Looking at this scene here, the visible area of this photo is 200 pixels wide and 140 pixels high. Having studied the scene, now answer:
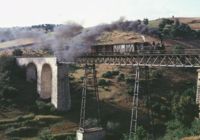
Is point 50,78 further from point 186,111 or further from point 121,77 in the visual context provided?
point 186,111

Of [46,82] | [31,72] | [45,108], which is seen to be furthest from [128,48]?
[31,72]

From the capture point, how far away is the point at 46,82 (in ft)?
243

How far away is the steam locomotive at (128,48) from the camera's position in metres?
49.3

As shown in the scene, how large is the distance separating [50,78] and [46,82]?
3.91 feet

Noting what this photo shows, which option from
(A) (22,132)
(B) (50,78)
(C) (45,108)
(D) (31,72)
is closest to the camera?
(A) (22,132)

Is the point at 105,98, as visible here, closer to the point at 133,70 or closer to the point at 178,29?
the point at 133,70

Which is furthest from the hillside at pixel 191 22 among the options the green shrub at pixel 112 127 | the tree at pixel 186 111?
the tree at pixel 186 111

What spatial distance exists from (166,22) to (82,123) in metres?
70.2

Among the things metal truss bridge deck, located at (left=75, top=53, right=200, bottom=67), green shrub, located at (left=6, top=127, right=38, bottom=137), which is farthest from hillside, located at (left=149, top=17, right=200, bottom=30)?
green shrub, located at (left=6, top=127, right=38, bottom=137)

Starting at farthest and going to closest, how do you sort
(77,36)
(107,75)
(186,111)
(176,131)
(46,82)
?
(107,75) → (46,82) → (77,36) → (186,111) → (176,131)

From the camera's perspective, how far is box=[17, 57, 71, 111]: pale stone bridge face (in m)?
67.1

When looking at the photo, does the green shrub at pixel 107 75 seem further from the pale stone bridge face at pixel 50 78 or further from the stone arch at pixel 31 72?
the stone arch at pixel 31 72

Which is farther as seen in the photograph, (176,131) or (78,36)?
(78,36)

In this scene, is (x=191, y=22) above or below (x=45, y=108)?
above
